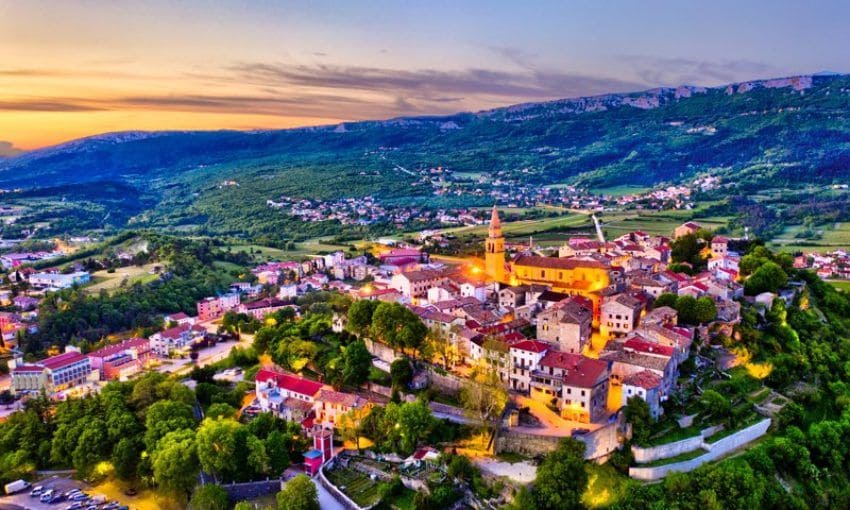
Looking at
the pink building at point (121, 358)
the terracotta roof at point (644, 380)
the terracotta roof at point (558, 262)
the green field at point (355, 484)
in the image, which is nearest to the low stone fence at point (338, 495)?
the green field at point (355, 484)

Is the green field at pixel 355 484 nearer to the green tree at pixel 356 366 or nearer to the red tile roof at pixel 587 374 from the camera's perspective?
the green tree at pixel 356 366

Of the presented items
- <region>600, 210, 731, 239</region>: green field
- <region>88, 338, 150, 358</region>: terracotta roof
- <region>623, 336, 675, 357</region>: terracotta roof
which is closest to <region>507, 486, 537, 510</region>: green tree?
<region>623, 336, 675, 357</region>: terracotta roof

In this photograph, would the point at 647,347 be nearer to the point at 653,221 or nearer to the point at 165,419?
the point at 165,419

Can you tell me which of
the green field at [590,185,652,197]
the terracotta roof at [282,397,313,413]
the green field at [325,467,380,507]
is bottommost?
the green field at [325,467,380,507]

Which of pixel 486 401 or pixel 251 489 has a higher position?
pixel 486 401

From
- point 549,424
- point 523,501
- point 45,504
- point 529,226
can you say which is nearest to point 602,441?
point 549,424

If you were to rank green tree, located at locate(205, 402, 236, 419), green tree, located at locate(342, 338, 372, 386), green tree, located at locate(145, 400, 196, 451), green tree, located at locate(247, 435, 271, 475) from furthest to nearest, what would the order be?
green tree, located at locate(342, 338, 372, 386) → green tree, located at locate(205, 402, 236, 419) → green tree, located at locate(145, 400, 196, 451) → green tree, located at locate(247, 435, 271, 475)

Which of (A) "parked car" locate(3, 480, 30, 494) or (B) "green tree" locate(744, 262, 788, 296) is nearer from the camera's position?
(A) "parked car" locate(3, 480, 30, 494)

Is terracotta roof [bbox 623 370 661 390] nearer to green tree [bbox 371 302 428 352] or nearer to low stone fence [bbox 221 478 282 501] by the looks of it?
green tree [bbox 371 302 428 352]
